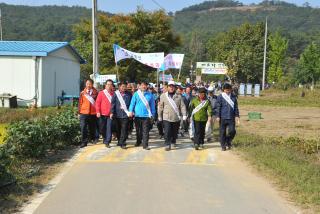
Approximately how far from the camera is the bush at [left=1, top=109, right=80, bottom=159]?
1018 cm

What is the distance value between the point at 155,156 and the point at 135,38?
3102cm

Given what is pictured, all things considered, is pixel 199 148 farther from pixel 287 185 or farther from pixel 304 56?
pixel 304 56

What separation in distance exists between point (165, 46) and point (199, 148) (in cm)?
2994

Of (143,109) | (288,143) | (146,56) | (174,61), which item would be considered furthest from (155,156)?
(174,61)

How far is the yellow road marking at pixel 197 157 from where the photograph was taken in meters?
11.4

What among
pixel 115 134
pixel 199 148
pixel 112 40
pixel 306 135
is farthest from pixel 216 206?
pixel 112 40

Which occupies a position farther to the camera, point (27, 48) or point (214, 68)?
point (214, 68)

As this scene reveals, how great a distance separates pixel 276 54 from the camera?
8119 cm

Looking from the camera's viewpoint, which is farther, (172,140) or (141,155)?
(172,140)

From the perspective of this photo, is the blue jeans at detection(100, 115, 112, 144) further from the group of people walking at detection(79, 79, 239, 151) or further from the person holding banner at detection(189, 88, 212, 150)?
the person holding banner at detection(189, 88, 212, 150)

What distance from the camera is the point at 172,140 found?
13852 mm

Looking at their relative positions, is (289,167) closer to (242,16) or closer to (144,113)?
(144,113)

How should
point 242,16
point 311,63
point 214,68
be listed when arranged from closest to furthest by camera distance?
1. point 214,68
2. point 311,63
3. point 242,16

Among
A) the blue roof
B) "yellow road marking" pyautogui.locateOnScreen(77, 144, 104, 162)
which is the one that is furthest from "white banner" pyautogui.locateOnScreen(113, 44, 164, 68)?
the blue roof
